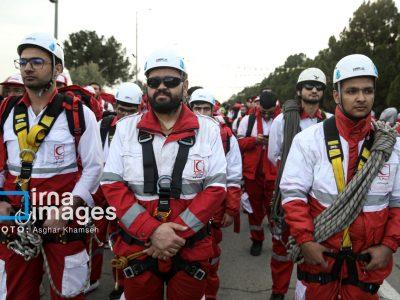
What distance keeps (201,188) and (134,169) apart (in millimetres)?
534

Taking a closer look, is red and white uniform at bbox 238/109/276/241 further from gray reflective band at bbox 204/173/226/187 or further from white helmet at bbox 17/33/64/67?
white helmet at bbox 17/33/64/67

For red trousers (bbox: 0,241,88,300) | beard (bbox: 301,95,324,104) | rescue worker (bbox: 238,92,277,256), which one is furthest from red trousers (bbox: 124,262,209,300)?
rescue worker (bbox: 238,92,277,256)

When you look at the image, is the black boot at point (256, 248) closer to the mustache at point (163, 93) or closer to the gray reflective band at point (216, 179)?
the gray reflective band at point (216, 179)

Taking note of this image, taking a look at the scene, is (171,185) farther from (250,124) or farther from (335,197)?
(250,124)

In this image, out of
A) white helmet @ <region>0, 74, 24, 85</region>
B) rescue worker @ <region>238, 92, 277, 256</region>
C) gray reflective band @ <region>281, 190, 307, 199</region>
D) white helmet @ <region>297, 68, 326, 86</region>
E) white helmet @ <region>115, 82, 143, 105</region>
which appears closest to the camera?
gray reflective band @ <region>281, 190, 307, 199</region>

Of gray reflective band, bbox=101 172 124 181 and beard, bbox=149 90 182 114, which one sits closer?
gray reflective band, bbox=101 172 124 181

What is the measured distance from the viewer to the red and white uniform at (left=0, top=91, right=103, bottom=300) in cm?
327

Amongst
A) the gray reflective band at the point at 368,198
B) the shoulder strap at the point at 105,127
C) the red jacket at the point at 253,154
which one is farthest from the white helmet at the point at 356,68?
the shoulder strap at the point at 105,127

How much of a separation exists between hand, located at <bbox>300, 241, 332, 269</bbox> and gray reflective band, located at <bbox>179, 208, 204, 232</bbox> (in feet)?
2.52

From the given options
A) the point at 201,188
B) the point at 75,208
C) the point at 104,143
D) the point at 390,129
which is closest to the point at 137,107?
the point at 104,143

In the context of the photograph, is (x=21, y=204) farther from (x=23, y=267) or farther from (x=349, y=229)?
(x=349, y=229)

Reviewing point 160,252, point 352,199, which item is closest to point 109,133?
point 160,252

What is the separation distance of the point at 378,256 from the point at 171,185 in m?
1.53

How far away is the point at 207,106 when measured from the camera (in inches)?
209
